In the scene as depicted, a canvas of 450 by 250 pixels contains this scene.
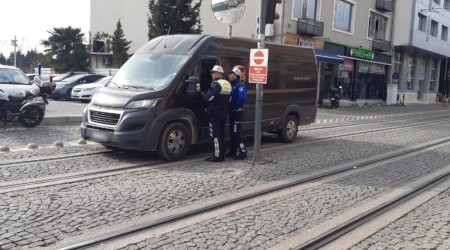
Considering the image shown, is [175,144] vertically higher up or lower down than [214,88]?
lower down

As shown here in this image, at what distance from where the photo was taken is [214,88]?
27.6 feet

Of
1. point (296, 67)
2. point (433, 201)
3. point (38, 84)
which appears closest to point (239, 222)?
point (433, 201)

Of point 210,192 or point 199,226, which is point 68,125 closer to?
point 210,192

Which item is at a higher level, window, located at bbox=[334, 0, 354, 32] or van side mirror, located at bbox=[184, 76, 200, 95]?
window, located at bbox=[334, 0, 354, 32]

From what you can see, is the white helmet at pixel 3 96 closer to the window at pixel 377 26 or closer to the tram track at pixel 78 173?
the tram track at pixel 78 173

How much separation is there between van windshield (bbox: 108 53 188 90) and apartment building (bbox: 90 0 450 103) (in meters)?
17.0

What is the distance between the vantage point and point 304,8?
29.0m

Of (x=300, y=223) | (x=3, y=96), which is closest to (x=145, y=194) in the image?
(x=300, y=223)

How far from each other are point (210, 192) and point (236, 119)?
2.70 meters

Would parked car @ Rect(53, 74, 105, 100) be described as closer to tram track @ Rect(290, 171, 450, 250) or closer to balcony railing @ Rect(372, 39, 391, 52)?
tram track @ Rect(290, 171, 450, 250)

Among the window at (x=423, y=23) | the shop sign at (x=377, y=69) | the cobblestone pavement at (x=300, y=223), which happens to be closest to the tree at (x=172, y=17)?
the shop sign at (x=377, y=69)

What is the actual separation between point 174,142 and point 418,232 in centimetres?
469

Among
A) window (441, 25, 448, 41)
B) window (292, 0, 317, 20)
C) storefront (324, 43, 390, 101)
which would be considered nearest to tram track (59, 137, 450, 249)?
window (292, 0, 317, 20)

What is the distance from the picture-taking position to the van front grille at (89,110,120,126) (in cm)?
834
